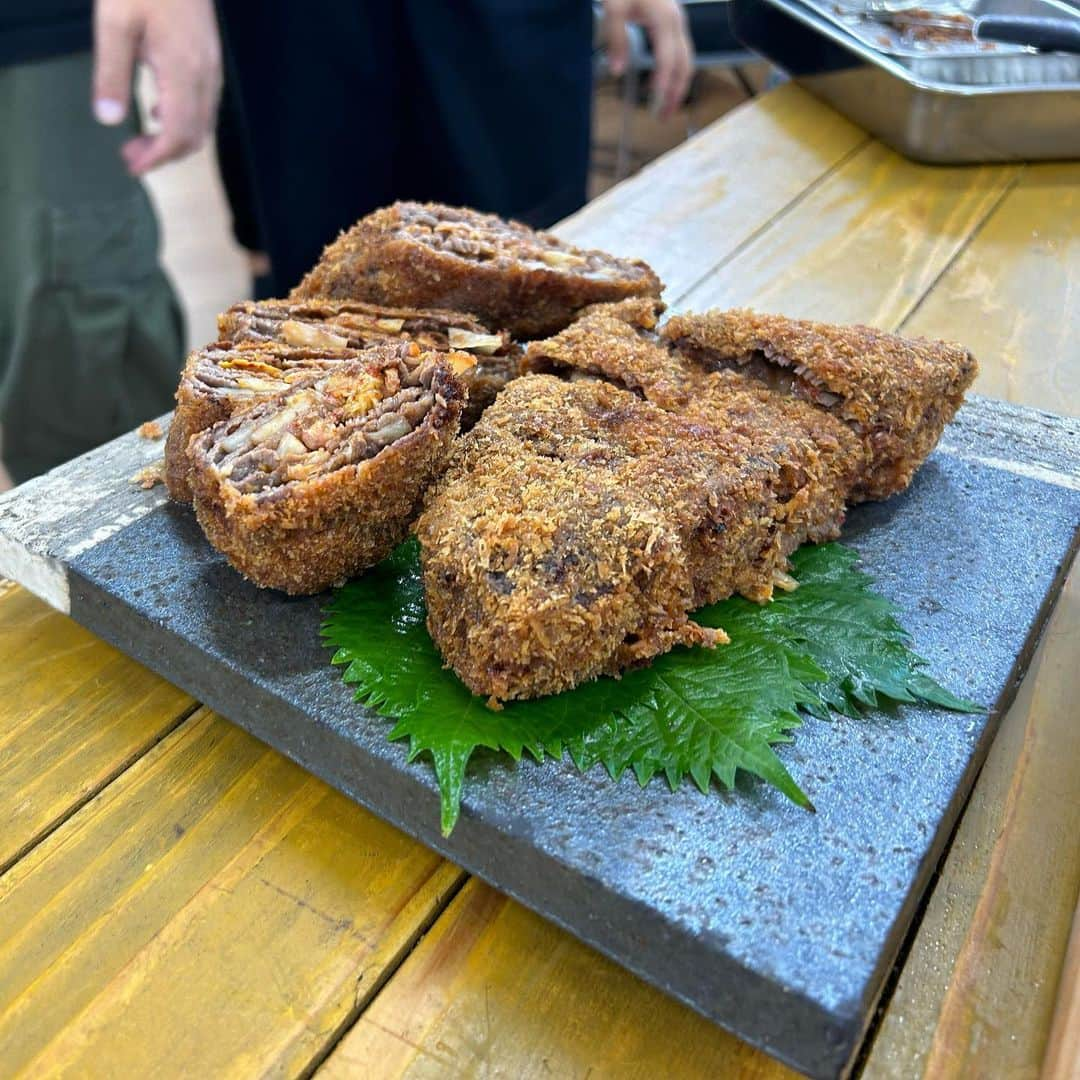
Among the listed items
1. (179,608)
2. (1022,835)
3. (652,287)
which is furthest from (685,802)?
(652,287)

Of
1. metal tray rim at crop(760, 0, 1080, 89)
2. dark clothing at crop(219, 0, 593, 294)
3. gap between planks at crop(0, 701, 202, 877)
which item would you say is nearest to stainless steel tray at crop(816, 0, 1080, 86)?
metal tray rim at crop(760, 0, 1080, 89)

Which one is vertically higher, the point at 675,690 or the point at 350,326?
the point at 350,326

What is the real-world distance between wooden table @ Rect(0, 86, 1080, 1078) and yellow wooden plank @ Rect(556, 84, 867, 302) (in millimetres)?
1806

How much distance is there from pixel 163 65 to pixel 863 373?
2184 mm

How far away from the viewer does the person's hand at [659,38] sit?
13.5 ft

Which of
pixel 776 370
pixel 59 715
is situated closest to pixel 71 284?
pixel 59 715

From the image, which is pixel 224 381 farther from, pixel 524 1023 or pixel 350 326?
pixel 524 1023

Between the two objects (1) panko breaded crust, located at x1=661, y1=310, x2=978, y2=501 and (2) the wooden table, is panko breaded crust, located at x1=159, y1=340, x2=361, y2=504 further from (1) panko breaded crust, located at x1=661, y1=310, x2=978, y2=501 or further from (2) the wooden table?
(1) panko breaded crust, located at x1=661, y1=310, x2=978, y2=501

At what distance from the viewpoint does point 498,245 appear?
89.0 inches

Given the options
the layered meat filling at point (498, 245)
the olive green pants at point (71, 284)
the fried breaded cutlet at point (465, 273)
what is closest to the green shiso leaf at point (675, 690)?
the fried breaded cutlet at point (465, 273)

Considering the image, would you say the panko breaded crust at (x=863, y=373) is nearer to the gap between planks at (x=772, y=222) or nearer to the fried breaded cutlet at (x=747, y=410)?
the fried breaded cutlet at (x=747, y=410)

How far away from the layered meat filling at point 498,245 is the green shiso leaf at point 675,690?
80cm

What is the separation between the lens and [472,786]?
137 cm

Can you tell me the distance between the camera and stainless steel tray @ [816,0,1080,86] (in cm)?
381
